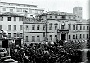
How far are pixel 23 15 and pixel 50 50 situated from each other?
2.46ft

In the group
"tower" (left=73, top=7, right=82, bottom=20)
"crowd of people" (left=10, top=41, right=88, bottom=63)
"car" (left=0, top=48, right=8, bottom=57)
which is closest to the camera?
"car" (left=0, top=48, right=8, bottom=57)

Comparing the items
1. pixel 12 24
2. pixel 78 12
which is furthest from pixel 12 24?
pixel 78 12

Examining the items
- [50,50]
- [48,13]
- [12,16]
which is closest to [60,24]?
[48,13]

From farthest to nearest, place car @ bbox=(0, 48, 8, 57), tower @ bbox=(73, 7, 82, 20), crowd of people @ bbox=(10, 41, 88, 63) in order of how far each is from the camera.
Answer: tower @ bbox=(73, 7, 82, 20) → crowd of people @ bbox=(10, 41, 88, 63) → car @ bbox=(0, 48, 8, 57)

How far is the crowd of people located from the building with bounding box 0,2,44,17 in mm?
576

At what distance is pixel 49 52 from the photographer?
8.79 feet

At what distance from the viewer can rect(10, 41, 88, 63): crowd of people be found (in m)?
2.56

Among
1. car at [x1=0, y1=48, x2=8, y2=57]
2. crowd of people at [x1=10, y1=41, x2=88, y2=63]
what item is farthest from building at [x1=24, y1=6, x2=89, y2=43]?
car at [x1=0, y1=48, x2=8, y2=57]

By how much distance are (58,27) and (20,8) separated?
2.36 feet

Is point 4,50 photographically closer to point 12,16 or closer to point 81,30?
point 12,16

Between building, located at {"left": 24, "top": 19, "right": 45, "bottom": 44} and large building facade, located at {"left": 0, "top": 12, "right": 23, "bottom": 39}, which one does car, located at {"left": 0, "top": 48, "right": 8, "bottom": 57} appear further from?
building, located at {"left": 24, "top": 19, "right": 45, "bottom": 44}

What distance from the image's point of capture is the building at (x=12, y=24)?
8.25 ft

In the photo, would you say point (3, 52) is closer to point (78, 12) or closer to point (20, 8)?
point (20, 8)

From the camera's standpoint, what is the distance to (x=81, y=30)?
106 inches
